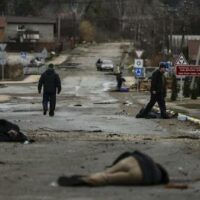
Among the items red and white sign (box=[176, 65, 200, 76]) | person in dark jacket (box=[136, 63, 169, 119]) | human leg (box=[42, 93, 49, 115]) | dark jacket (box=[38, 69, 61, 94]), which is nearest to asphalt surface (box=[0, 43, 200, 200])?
person in dark jacket (box=[136, 63, 169, 119])

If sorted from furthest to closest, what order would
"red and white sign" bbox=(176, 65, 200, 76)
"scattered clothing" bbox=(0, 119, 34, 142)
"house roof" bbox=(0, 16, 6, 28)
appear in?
"house roof" bbox=(0, 16, 6, 28), "red and white sign" bbox=(176, 65, 200, 76), "scattered clothing" bbox=(0, 119, 34, 142)

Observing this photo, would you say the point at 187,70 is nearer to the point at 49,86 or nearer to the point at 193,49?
the point at 49,86

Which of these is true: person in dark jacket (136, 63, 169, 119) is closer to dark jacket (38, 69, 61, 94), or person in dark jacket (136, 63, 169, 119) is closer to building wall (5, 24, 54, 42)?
dark jacket (38, 69, 61, 94)

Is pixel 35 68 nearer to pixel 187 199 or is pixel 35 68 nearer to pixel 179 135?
pixel 179 135

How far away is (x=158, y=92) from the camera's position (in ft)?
80.1

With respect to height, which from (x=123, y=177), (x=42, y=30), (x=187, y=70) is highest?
(x=123, y=177)

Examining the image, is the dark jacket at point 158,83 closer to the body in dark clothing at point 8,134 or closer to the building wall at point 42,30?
the body in dark clothing at point 8,134

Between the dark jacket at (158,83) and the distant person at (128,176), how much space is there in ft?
47.6

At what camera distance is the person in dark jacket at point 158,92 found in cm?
2395

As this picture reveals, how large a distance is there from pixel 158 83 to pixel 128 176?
589 inches

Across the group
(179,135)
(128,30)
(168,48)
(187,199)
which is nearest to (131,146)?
(179,135)

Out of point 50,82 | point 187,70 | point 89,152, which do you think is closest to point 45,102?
point 50,82

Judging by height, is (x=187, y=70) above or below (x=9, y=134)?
below

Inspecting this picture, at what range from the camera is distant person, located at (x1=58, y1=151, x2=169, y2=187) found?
31.0ft
